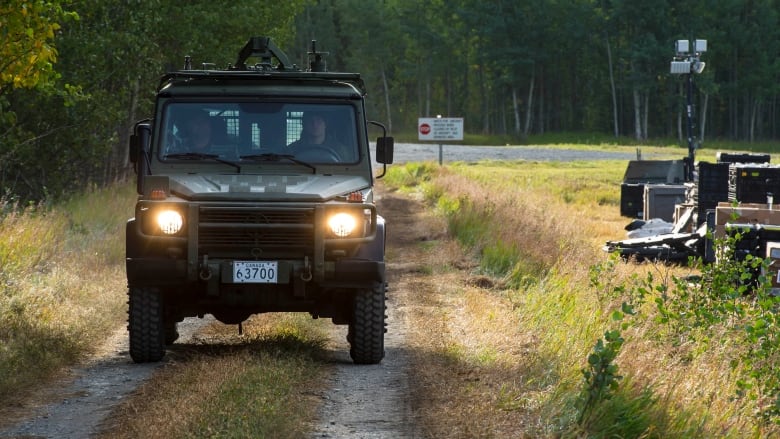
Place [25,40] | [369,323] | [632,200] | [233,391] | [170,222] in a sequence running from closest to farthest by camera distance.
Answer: [233,391]
[170,222]
[369,323]
[25,40]
[632,200]

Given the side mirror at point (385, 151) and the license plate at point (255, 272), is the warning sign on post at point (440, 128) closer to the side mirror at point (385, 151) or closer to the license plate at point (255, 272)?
the side mirror at point (385, 151)

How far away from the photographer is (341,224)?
967cm

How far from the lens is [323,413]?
8.29 m

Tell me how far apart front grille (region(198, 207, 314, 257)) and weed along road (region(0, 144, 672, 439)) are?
0.84 meters

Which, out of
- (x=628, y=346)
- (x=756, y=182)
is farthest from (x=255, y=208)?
(x=756, y=182)

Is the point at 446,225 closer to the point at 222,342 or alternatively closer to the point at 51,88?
the point at 51,88

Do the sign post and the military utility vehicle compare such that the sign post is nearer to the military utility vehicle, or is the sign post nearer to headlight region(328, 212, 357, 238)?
the military utility vehicle

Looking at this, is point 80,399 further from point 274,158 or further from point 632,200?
point 632,200

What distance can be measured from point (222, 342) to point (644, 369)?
430 centimetres

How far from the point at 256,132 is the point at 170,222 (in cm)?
149

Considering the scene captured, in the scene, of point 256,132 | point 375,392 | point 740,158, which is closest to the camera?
point 375,392

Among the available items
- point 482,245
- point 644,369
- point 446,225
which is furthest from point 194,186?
point 446,225

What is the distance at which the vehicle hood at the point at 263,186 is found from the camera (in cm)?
965

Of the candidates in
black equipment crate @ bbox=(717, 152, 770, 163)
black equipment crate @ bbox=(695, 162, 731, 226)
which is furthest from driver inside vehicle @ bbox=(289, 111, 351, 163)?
black equipment crate @ bbox=(717, 152, 770, 163)
